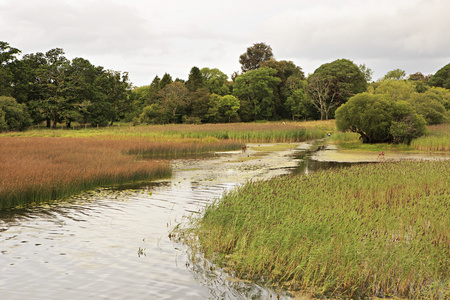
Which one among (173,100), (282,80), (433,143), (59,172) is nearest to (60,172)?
(59,172)

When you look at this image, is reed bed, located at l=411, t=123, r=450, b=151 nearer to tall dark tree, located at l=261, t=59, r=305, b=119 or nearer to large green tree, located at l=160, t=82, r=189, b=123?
large green tree, located at l=160, t=82, r=189, b=123

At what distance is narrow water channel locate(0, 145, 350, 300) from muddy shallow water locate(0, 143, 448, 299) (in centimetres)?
2

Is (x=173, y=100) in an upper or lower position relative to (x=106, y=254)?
upper

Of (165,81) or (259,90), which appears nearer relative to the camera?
(259,90)

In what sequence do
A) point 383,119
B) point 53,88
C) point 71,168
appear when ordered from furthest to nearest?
point 53,88, point 383,119, point 71,168

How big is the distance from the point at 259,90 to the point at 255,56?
24.1 metres

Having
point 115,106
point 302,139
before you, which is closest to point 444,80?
point 302,139

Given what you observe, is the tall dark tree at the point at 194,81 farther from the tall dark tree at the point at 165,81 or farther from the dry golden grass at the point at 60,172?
the dry golden grass at the point at 60,172

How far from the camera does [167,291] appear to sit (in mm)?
6988

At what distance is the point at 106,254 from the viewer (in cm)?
875

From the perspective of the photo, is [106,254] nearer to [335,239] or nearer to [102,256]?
[102,256]

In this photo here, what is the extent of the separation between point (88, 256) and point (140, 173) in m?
11.5

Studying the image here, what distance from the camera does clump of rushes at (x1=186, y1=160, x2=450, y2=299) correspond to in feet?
22.5

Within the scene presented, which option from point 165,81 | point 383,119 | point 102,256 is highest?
point 165,81
